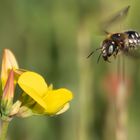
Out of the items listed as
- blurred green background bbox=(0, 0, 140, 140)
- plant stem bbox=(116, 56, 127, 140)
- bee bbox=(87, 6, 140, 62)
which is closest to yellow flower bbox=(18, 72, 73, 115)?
bee bbox=(87, 6, 140, 62)

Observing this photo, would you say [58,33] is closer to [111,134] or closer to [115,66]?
[115,66]

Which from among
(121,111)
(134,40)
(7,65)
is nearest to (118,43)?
(134,40)

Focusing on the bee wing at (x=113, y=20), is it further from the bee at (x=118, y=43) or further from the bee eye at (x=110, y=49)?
the bee eye at (x=110, y=49)

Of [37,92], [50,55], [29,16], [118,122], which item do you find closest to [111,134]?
[118,122]

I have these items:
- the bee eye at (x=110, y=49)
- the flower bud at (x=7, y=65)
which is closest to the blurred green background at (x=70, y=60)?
the bee eye at (x=110, y=49)

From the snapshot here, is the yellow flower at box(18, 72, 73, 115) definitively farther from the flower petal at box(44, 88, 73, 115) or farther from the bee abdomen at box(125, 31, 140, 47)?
the bee abdomen at box(125, 31, 140, 47)

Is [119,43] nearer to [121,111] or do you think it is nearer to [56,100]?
[56,100]
